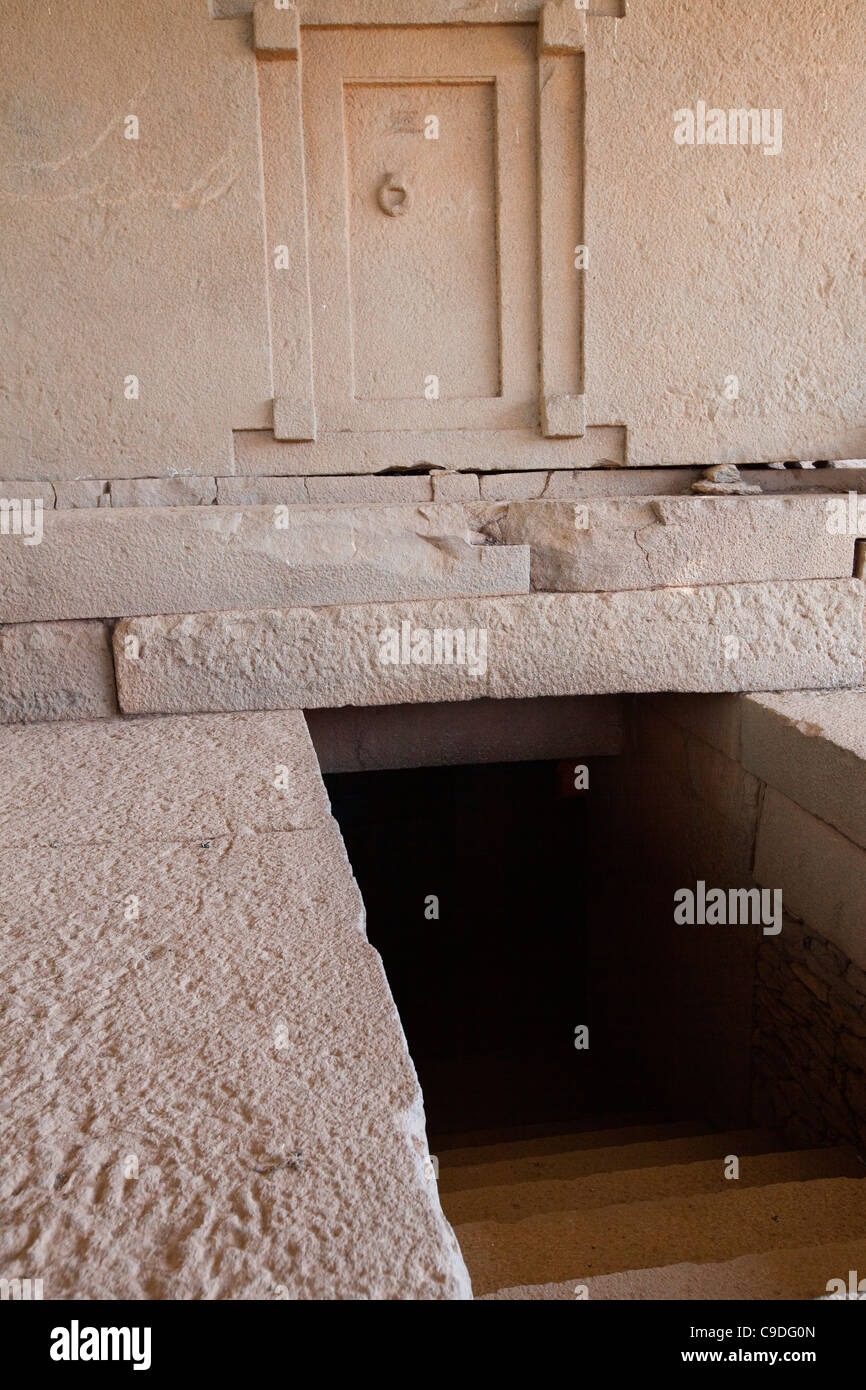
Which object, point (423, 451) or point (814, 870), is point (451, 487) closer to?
point (423, 451)

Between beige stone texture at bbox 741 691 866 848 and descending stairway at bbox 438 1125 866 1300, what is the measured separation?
35.0 inches

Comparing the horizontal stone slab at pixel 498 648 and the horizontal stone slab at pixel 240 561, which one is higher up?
the horizontal stone slab at pixel 240 561

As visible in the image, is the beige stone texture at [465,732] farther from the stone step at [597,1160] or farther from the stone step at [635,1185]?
the stone step at [635,1185]

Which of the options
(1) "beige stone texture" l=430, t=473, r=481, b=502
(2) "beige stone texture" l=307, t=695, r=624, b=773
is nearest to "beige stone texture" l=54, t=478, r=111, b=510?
(2) "beige stone texture" l=307, t=695, r=624, b=773

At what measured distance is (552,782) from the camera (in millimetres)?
5043

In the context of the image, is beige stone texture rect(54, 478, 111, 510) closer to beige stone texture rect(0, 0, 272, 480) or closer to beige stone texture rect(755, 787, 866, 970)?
beige stone texture rect(0, 0, 272, 480)

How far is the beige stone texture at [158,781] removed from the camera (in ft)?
7.03

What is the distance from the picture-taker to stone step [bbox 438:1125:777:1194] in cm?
262

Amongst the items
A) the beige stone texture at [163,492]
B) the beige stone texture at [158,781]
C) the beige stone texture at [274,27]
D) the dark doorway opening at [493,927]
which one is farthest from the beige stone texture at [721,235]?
the beige stone texture at [158,781]

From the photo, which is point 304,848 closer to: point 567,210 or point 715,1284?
point 715,1284

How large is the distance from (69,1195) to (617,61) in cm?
394

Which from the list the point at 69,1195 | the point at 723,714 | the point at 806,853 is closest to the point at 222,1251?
the point at 69,1195

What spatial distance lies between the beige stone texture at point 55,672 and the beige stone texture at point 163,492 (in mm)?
717
